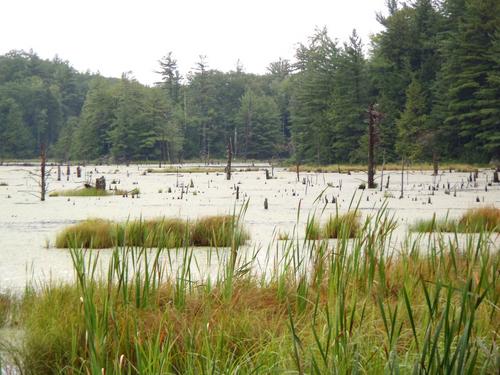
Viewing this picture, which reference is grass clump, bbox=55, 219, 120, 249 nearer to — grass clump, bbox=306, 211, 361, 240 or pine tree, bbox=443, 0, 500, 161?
grass clump, bbox=306, 211, 361, 240

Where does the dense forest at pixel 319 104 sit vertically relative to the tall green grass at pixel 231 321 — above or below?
above

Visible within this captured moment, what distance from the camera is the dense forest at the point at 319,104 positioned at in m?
34.2

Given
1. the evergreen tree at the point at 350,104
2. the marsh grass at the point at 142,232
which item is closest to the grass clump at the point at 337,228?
the marsh grass at the point at 142,232

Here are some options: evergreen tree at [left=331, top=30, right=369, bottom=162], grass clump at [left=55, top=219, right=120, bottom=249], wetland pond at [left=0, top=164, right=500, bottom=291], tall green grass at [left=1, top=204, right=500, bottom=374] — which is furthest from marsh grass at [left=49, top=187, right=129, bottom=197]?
evergreen tree at [left=331, top=30, right=369, bottom=162]

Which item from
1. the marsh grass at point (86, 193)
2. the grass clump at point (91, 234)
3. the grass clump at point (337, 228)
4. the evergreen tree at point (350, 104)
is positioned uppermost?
the evergreen tree at point (350, 104)

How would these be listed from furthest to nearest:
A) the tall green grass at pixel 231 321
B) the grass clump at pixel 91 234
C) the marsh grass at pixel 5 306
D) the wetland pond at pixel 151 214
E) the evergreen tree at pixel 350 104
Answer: the evergreen tree at pixel 350 104
the grass clump at pixel 91 234
the wetland pond at pixel 151 214
the marsh grass at pixel 5 306
the tall green grass at pixel 231 321

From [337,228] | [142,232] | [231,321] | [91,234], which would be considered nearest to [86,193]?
[142,232]

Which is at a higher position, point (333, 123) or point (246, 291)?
point (333, 123)

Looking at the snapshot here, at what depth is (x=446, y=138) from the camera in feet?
120

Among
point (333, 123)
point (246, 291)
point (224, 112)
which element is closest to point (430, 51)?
point (333, 123)

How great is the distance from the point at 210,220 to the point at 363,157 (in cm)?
3494

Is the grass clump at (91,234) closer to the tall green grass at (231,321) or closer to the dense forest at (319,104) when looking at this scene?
the tall green grass at (231,321)

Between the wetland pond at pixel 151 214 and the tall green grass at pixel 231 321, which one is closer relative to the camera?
the tall green grass at pixel 231 321

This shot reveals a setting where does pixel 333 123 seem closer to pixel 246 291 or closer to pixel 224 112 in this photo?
pixel 224 112
